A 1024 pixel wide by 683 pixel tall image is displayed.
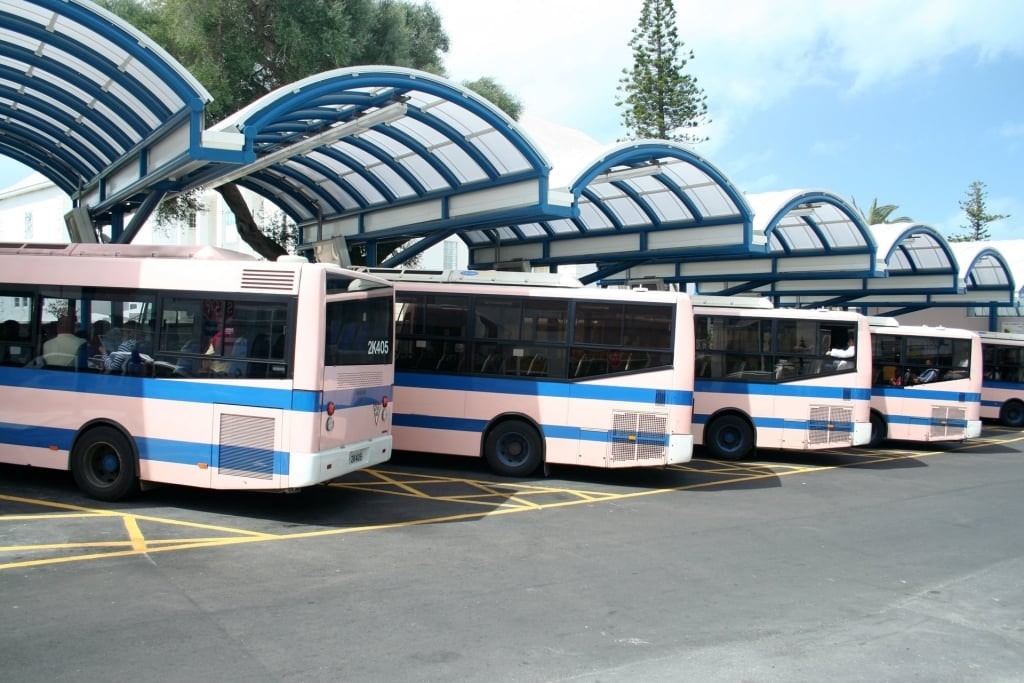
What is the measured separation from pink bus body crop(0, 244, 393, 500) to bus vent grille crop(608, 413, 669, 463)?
137 inches

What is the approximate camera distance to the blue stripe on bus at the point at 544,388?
37.7 feet

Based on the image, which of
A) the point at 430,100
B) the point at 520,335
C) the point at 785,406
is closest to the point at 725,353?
the point at 785,406

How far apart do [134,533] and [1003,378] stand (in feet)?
75.6

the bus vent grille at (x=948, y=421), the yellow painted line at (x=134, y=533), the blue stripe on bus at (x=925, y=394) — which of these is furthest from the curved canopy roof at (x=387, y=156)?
the bus vent grille at (x=948, y=421)

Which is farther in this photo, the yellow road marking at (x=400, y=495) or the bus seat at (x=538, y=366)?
the bus seat at (x=538, y=366)

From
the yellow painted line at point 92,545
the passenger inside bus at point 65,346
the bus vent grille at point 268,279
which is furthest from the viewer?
the passenger inside bus at point 65,346

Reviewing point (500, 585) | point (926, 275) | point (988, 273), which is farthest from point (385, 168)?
point (988, 273)

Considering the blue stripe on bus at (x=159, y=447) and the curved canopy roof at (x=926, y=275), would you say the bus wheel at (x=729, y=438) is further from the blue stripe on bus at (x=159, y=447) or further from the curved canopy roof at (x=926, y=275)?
the curved canopy roof at (x=926, y=275)

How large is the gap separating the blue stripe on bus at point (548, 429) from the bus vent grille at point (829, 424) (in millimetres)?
Answer: 4211

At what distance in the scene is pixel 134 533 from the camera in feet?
26.1

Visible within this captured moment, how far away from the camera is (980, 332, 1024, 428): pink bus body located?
22703mm

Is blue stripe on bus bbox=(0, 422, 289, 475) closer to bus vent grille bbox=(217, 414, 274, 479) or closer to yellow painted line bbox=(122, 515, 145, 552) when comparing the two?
bus vent grille bbox=(217, 414, 274, 479)

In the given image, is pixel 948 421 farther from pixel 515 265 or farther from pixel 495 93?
pixel 495 93

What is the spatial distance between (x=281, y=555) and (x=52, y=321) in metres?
4.19
